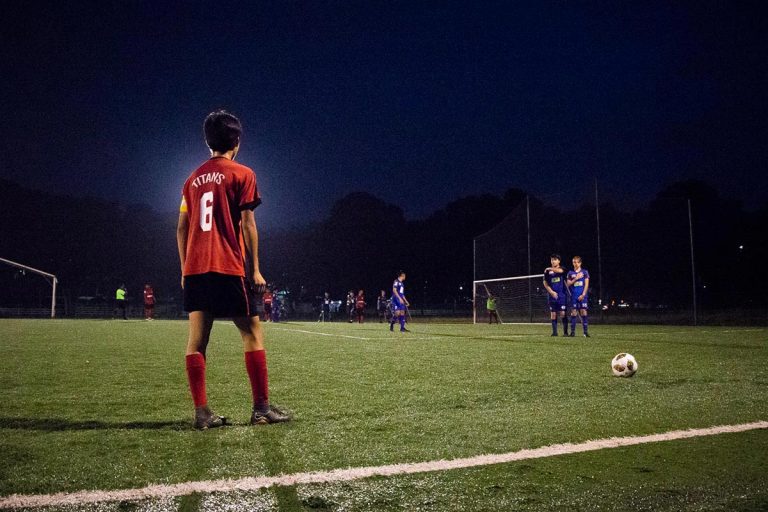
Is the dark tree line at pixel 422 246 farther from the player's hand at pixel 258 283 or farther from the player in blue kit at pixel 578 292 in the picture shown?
the player's hand at pixel 258 283

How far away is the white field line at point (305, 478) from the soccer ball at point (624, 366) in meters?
2.87

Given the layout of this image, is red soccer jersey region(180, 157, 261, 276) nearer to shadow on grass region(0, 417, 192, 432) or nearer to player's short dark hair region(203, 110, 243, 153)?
player's short dark hair region(203, 110, 243, 153)

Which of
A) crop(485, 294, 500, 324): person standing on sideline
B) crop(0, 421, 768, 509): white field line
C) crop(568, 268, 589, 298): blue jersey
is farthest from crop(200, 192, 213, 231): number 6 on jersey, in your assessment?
crop(485, 294, 500, 324): person standing on sideline

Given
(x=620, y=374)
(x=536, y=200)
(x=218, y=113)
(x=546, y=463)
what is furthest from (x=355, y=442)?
(x=536, y=200)

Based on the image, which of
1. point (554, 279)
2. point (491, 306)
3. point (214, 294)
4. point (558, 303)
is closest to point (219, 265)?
point (214, 294)

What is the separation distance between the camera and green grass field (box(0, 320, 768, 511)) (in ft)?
8.01

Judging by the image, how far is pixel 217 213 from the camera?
154 inches

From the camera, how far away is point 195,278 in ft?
12.6

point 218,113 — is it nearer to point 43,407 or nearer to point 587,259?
point 43,407

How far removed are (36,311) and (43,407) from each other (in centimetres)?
4406

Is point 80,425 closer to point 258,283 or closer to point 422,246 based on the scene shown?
point 258,283

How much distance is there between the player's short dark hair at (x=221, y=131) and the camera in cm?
411

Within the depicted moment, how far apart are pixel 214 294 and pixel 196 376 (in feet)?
1.86

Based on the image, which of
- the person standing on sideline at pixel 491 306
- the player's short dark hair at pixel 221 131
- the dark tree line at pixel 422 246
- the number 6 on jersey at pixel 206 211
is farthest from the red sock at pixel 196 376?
the dark tree line at pixel 422 246
